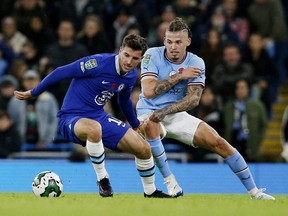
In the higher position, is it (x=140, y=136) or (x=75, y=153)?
(x=140, y=136)

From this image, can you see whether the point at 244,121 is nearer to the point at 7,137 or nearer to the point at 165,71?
the point at 7,137

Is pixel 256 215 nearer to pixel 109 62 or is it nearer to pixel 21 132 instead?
pixel 109 62

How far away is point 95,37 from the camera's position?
19844mm

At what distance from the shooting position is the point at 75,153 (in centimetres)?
1764

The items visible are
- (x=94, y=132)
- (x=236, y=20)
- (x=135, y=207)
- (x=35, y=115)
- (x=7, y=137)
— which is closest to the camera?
(x=135, y=207)

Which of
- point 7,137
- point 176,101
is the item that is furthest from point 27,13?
point 176,101

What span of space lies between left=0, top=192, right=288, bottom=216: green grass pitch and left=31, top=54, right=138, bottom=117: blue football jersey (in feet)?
4.21

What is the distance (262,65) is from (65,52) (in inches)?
158

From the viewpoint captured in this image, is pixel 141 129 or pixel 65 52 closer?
pixel 141 129

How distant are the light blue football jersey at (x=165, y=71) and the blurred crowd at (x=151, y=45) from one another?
5.19 m

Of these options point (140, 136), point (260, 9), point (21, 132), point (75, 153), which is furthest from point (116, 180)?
point (260, 9)

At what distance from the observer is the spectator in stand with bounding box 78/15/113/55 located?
1980cm

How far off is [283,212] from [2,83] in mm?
8892

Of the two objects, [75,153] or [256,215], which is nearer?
[256,215]
